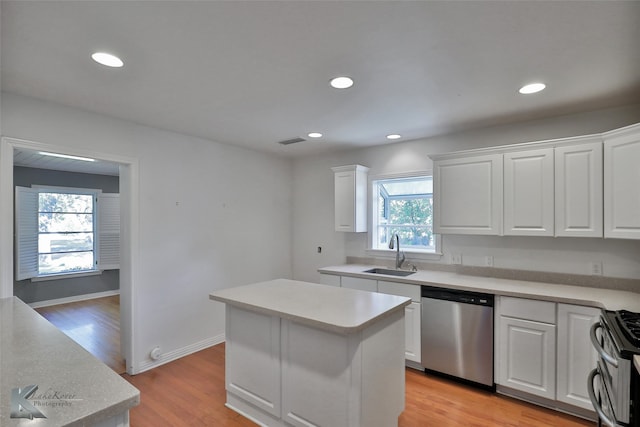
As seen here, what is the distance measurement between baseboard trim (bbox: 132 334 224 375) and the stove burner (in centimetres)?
379

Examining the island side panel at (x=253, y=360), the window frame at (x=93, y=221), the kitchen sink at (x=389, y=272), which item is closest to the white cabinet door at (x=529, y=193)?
the kitchen sink at (x=389, y=272)

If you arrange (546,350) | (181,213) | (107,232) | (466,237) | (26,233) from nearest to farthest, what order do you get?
(546,350)
(466,237)
(181,213)
(26,233)
(107,232)

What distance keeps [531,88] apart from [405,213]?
78.5 inches

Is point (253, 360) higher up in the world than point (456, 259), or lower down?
lower down

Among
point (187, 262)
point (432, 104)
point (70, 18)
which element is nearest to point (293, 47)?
point (70, 18)

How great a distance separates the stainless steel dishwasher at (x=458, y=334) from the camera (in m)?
2.75

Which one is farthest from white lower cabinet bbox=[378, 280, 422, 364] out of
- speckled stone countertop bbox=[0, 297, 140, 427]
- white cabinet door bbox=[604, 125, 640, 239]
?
speckled stone countertop bbox=[0, 297, 140, 427]

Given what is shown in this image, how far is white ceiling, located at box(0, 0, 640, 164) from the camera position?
146 centimetres

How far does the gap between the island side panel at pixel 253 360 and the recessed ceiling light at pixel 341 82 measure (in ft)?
5.59

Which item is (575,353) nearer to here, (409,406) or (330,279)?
(409,406)

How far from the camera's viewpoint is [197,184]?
12.1 ft

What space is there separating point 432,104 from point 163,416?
3337 mm

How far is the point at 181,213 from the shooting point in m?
3.53

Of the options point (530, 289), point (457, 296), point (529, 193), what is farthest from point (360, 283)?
point (529, 193)
